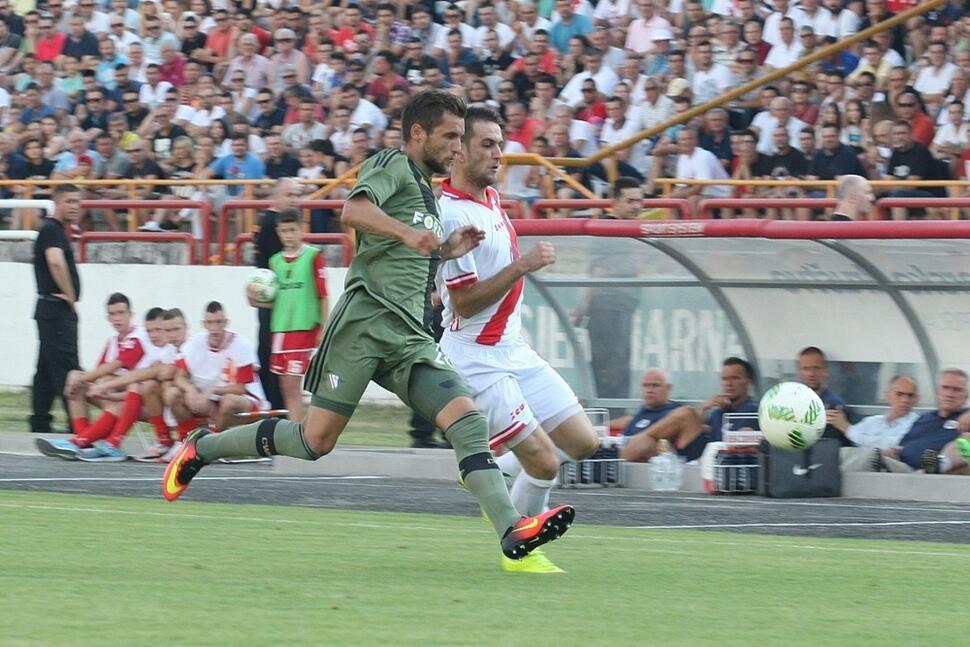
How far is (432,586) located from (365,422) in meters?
→ 12.7

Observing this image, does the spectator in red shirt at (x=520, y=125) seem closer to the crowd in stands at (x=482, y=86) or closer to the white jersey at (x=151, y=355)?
the crowd in stands at (x=482, y=86)

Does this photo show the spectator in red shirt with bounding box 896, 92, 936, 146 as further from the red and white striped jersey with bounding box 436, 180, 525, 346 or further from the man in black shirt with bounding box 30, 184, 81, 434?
the red and white striped jersey with bounding box 436, 180, 525, 346

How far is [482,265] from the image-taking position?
862 centimetres

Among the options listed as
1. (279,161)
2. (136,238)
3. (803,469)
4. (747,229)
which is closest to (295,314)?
(747,229)

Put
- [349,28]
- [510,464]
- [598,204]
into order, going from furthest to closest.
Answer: [349,28] < [598,204] < [510,464]

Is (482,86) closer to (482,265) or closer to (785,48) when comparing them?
(785,48)

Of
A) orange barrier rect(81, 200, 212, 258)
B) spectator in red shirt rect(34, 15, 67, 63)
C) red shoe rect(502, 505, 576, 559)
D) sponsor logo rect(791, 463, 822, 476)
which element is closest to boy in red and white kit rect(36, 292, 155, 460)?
orange barrier rect(81, 200, 212, 258)

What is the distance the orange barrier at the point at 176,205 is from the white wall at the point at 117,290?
15.1 inches

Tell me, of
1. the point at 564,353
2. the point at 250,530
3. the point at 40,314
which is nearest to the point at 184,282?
the point at 40,314

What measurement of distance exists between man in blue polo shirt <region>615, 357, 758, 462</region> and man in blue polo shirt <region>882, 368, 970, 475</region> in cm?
113

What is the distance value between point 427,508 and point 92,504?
2.03 meters

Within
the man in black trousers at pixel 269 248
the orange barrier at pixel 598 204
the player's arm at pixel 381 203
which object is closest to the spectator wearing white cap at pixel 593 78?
the orange barrier at pixel 598 204

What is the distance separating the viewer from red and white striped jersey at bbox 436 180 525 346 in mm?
8492

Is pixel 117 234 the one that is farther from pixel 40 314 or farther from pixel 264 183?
pixel 40 314
